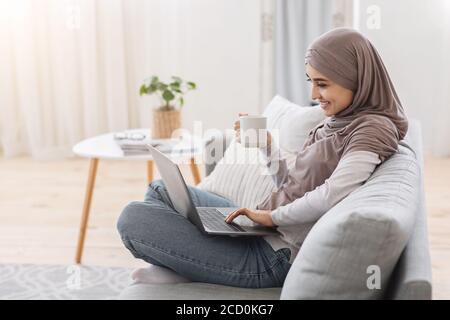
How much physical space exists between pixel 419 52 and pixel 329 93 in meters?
2.96

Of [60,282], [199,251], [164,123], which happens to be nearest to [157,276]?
[199,251]

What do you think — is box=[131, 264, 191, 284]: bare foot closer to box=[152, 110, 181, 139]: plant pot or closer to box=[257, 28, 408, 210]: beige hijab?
box=[257, 28, 408, 210]: beige hijab

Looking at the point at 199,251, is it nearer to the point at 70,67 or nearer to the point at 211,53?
the point at 211,53

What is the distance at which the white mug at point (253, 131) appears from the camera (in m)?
1.67

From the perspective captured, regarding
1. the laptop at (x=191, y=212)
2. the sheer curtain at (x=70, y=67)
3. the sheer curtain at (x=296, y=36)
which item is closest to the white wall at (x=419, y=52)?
the sheer curtain at (x=296, y=36)

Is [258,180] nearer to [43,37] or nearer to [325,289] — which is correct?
[325,289]

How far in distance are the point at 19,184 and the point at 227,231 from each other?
106 inches

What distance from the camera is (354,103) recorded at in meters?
1.53

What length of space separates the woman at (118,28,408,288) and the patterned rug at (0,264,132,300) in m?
0.83

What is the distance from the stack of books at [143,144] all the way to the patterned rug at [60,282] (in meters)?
0.48

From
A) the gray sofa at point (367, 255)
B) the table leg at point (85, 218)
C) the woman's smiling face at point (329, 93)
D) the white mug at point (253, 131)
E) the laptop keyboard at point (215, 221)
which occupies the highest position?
the woman's smiling face at point (329, 93)

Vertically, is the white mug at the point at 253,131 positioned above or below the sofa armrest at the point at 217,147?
above

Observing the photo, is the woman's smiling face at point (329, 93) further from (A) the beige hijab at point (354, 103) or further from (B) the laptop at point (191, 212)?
(B) the laptop at point (191, 212)
